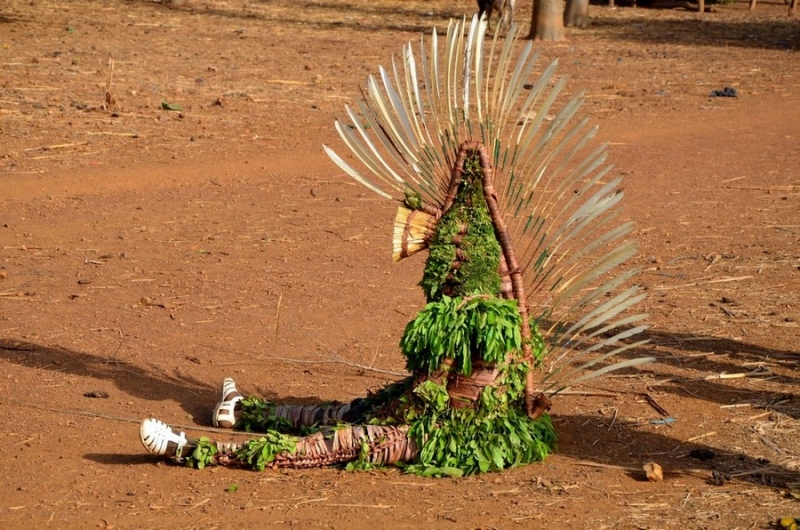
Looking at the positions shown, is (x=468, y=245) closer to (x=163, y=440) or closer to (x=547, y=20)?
(x=163, y=440)

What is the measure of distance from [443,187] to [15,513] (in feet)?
6.30

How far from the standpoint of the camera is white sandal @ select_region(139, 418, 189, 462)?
392 cm

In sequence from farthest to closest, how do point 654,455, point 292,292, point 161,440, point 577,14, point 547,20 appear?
1. point 577,14
2. point 547,20
3. point 292,292
4. point 654,455
5. point 161,440

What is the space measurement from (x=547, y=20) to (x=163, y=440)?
12.6 metres

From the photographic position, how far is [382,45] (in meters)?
14.5

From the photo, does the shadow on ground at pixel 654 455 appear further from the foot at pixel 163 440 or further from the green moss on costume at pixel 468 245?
the foot at pixel 163 440

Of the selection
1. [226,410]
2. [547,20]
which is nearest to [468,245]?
[226,410]

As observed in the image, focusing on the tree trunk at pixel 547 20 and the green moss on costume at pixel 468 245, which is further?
the tree trunk at pixel 547 20

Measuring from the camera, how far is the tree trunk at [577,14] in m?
17.4

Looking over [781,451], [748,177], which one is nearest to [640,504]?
[781,451]

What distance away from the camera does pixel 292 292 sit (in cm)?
620

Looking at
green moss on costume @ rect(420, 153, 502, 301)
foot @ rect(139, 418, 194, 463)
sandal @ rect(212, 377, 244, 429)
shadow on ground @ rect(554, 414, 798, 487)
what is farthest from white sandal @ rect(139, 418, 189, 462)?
shadow on ground @ rect(554, 414, 798, 487)

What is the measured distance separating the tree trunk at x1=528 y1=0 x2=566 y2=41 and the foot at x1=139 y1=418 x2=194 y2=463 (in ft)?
40.7

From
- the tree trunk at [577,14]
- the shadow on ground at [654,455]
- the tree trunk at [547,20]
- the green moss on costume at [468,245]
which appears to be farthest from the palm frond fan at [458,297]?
the tree trunk at [577,14]
